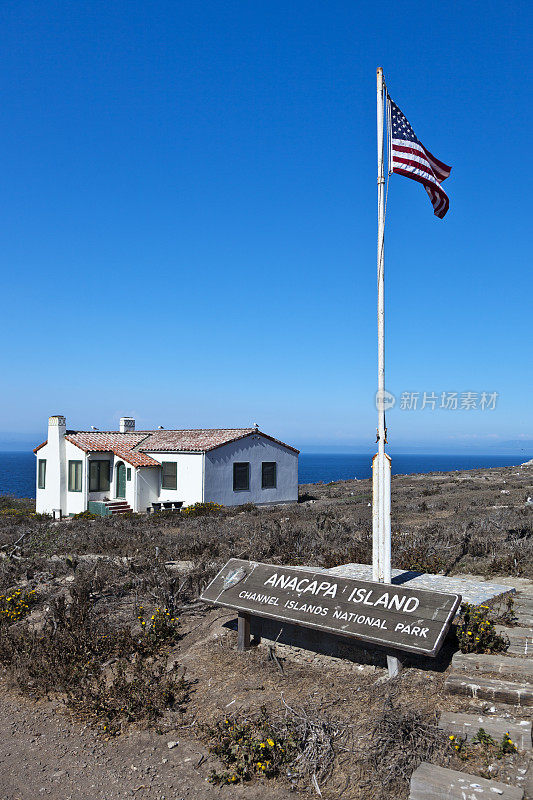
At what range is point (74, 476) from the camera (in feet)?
92.8

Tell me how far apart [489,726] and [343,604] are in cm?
183

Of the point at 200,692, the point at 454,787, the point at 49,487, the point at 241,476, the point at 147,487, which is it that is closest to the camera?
the point at 454,787

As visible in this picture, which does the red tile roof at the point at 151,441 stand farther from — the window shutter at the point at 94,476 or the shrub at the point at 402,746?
the shrub at the point at 402,746

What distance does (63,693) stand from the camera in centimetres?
664

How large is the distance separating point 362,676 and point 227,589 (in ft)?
6.09

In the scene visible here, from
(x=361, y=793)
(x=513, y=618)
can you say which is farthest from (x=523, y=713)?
(x=513, y=618)

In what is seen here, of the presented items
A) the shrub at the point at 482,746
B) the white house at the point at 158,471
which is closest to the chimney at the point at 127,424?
the white house at the point at 158,471

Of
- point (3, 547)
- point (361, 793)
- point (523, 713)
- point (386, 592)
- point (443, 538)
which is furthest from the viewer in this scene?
point (3, 547)

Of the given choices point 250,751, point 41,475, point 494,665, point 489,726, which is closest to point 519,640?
point 494,665

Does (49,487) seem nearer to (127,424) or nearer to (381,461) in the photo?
(127,424)

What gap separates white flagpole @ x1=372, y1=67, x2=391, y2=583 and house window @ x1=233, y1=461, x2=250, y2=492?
2073 cm

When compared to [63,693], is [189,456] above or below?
above

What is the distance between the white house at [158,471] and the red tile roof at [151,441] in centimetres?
Answer: 5

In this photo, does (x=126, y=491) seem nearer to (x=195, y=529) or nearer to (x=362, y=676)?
(x=195, y=529)
